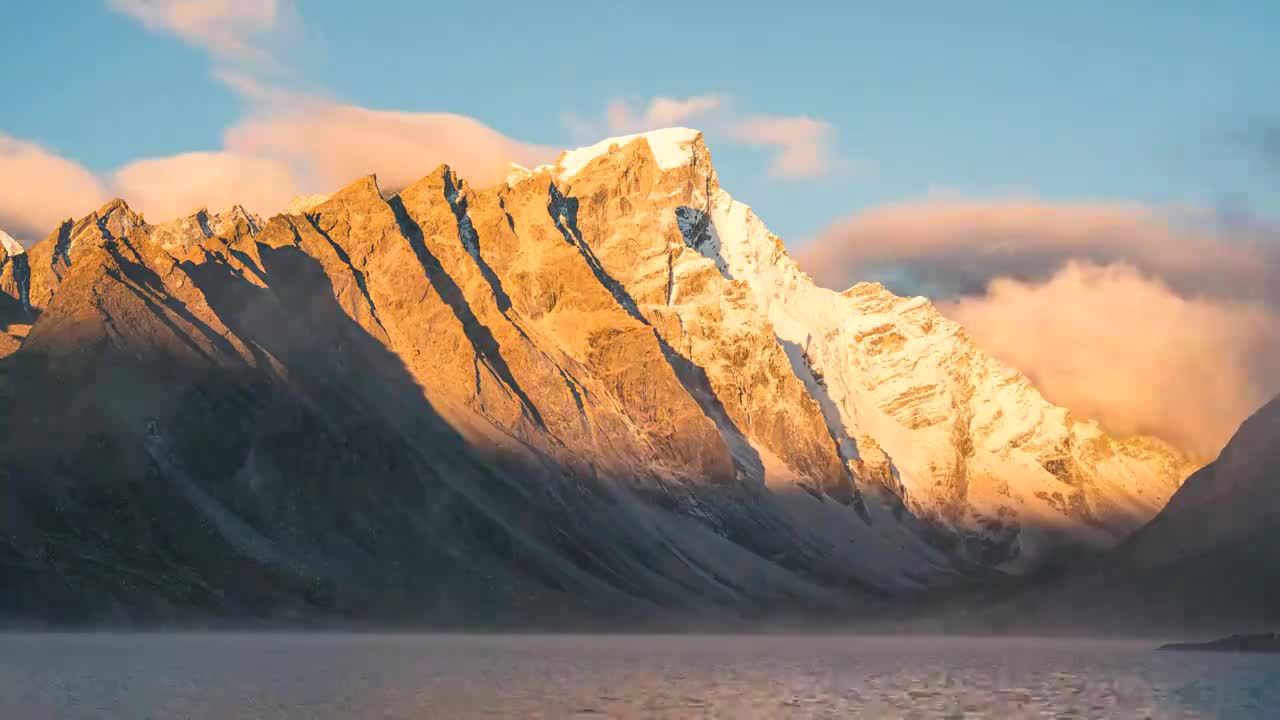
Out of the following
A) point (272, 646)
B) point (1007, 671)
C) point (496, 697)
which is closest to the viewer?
point (496, 697)

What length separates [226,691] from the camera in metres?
103

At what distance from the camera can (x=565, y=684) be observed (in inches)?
4621

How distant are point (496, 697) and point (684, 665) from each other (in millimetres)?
56276

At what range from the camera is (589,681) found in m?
122

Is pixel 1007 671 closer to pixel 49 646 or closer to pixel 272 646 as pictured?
pixel 272 646

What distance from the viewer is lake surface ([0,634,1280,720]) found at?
93812mm

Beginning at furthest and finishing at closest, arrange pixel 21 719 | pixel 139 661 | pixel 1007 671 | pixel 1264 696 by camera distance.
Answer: pixel 1007 671 < pixel 139 661 < pixel 1264 696 < pixel 21 719

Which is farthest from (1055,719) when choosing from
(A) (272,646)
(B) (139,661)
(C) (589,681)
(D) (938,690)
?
(A) (272,646)

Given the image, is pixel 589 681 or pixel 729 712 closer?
pixel 729 712

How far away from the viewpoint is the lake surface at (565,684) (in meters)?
93.8

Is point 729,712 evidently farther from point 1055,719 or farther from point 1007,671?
point 1007,671

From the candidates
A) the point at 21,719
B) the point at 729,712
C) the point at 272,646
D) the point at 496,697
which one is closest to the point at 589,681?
the point at 496,697

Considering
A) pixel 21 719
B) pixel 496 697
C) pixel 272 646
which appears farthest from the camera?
pixel 272 646

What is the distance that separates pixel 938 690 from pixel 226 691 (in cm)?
5240
